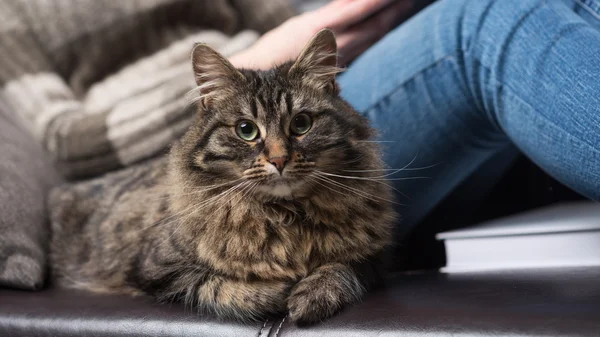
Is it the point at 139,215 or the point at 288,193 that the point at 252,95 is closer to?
the point at 288,193

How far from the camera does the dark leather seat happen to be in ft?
2.85

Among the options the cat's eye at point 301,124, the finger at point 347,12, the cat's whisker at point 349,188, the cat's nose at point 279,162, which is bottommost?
the cat's whisker at point 349,188

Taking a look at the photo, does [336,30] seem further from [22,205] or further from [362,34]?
[22,205]

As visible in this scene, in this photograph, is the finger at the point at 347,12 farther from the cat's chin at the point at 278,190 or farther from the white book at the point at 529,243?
the white book at the point at 529,243

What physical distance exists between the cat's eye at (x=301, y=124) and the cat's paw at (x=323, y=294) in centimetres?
29

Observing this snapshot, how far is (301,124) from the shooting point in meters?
1.19

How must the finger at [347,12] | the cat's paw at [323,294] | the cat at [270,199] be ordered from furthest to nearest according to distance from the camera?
the finger at [347,12]
the cat at [270,199]
the cat's paw at [323,294]

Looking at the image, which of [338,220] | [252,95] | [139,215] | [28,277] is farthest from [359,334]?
[28,277]

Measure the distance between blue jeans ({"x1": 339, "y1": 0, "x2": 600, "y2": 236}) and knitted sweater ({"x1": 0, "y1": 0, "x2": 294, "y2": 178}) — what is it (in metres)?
0.64

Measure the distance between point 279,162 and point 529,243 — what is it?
652mm

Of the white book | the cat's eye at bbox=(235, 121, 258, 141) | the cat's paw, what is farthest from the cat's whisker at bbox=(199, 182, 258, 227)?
the white book

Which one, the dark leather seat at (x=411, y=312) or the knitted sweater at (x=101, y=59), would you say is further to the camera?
the knitted sweater at (x=101, y=59)

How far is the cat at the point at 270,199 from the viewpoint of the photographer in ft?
3.62

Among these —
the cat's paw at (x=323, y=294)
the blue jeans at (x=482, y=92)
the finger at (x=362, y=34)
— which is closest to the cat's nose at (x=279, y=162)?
the cat's paw at (x=323, y=294)
